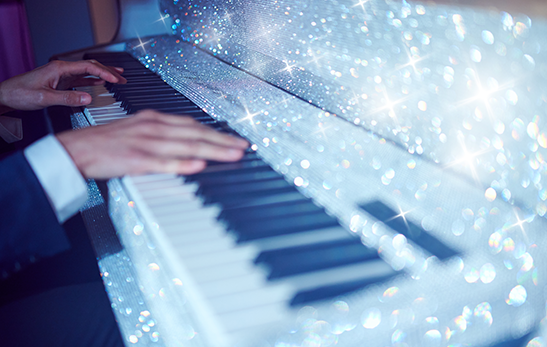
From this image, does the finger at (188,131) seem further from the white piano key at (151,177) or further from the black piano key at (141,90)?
the black piano key at (141,90)

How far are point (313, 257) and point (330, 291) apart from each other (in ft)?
0.18

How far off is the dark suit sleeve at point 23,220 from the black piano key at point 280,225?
302 millimetres

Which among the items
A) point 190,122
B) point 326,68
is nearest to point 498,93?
point 326,68

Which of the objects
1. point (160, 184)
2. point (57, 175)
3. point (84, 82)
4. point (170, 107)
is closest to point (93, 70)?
point (84, 82)

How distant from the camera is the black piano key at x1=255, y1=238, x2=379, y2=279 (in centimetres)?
42

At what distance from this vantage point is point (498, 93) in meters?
0.48

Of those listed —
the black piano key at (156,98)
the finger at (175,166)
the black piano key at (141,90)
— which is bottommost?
the black piano key at (141,90)

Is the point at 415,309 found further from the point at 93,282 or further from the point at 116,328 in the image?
the point at 93,282

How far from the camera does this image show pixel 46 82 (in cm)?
123

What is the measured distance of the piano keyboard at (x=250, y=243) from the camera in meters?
0.39

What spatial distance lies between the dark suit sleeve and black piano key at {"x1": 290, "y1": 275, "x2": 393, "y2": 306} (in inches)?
15.9

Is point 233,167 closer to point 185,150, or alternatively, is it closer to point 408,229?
point 185,150

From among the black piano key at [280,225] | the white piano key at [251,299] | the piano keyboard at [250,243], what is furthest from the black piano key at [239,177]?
the white piano key at [251,299]
